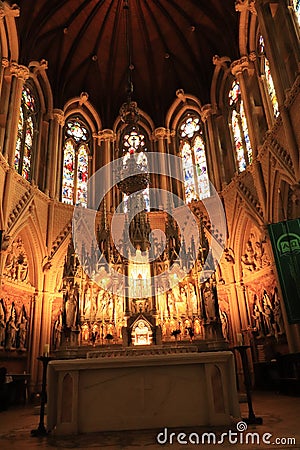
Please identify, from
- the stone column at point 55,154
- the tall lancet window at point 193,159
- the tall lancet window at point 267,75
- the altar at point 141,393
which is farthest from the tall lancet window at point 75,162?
the altar at point 141,393

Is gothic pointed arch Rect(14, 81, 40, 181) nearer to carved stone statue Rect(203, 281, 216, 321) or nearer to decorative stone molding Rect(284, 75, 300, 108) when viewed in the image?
carved stone statue Rect(203, 281, 216, 321)

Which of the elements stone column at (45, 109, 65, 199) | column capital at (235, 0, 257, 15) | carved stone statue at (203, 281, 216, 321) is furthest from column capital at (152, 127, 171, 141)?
carved stone statue at (203, 281, 216, 321)

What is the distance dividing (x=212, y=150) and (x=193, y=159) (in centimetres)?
192

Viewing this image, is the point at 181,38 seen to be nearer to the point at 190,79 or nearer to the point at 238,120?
the point at 190,79

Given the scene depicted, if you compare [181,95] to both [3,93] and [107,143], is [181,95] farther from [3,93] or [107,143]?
[3,93]

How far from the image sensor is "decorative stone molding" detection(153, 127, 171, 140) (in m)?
22.7

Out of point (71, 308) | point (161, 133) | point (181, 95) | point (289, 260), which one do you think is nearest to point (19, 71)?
point (161, 133)

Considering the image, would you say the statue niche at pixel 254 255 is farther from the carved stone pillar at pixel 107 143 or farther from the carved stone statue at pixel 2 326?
the carved stone statue at pixel 2 326

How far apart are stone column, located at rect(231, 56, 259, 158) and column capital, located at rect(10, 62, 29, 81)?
1020 cm

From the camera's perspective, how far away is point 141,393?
6594 millimetres

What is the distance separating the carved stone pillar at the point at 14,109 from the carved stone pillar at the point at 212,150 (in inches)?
387

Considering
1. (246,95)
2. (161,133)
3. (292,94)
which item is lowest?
(292,94)

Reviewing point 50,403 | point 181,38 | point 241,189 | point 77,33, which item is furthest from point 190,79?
point 50,403

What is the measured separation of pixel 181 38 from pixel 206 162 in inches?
295
